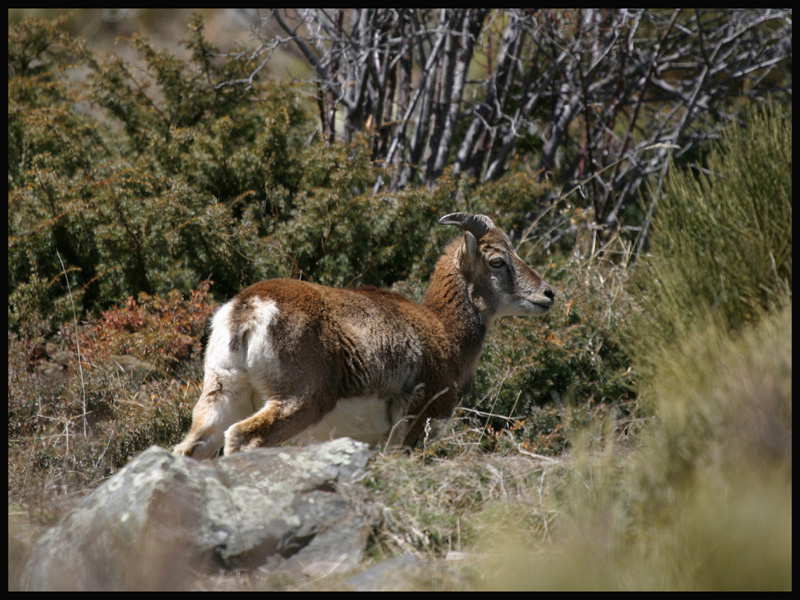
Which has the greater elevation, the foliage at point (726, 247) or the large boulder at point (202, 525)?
the foliage at point (726, 247)

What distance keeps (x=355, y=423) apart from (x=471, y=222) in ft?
7.30

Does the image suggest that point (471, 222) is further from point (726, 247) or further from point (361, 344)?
point (726, 247)

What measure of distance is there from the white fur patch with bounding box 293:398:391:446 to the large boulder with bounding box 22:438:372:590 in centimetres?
119

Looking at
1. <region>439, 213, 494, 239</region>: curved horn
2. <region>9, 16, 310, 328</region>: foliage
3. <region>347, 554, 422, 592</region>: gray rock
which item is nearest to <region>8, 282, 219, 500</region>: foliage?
<region>9, 16, 310, 328</region>: foliage

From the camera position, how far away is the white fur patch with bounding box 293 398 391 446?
19.9 ft

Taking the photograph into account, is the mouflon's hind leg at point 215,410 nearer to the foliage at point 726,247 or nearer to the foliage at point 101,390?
the foliage at point 101,390

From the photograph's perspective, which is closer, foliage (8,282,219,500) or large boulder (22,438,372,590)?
large boulder (22,438,372,590)

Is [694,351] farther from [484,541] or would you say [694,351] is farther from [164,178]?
[164,178]

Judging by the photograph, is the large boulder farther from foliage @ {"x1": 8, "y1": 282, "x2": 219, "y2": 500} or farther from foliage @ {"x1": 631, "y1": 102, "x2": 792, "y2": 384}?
foliage @ {"x1": 631, "y1": 102, "x2": 792, "y2": 384}

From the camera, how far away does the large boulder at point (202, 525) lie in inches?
156

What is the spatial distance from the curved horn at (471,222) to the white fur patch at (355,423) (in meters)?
1.81

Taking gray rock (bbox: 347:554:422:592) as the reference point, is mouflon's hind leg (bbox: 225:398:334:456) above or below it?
above

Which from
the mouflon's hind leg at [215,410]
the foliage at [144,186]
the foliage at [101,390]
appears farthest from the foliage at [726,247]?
the foliage at [144,186]

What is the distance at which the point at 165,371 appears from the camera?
7.84m
